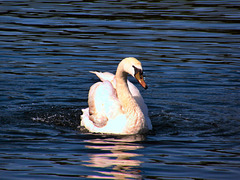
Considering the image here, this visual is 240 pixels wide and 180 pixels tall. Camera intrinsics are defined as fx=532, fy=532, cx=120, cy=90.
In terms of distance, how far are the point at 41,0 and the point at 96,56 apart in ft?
38.6

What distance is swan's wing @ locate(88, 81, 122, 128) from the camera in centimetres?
962

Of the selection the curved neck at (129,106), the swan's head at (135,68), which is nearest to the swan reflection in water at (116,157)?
the curved neck at (129,106)

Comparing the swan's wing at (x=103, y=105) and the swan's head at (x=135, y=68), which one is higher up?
the swan's head at (x=135, y=68)

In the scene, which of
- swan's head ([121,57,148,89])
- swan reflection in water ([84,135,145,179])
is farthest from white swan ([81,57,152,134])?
swan reflection in water ([84,135,145,179])

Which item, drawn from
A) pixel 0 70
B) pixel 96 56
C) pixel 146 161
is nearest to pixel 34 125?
pixel 146 161

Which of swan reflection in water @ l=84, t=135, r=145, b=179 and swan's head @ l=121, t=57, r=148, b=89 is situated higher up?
swan's head @ l=121, t=57, r=148, b=89

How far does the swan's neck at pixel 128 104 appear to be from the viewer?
9375mm

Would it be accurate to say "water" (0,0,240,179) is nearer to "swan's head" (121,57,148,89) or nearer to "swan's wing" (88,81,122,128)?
"swan's wing" (88,81,122,128)

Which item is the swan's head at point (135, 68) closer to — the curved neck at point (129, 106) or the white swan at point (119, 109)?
the white swan at point (119, 109)

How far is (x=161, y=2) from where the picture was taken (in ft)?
85.8

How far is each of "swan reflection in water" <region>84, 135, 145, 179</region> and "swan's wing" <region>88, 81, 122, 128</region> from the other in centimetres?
60

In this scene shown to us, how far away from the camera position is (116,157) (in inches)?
312

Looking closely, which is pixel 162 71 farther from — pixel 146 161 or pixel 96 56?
pixel 146 161

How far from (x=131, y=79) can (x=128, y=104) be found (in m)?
Answer: 4.62
